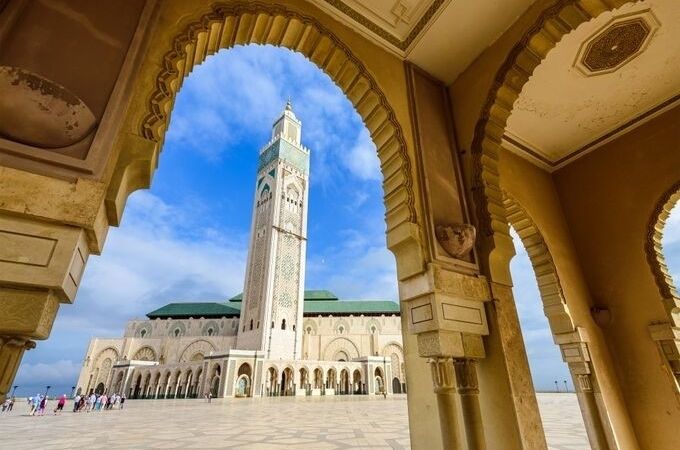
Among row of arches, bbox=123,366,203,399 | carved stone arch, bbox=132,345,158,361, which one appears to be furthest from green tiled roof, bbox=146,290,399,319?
row of arches, bbox=123,366,203,399

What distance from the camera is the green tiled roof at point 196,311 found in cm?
3491

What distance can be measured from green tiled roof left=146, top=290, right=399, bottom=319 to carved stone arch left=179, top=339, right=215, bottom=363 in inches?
164

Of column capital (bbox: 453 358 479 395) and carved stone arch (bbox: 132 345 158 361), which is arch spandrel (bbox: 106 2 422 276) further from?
carved stone arch (bbox: 132 345 158 361)

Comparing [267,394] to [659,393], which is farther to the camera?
[267,394]

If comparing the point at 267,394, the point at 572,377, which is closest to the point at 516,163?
the point at 572,377

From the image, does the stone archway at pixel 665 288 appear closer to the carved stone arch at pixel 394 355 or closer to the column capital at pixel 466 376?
the column capital at pixel 466 376

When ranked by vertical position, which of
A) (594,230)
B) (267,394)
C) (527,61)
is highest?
(527,61)

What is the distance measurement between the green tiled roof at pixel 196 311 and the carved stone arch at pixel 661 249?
1376 inches

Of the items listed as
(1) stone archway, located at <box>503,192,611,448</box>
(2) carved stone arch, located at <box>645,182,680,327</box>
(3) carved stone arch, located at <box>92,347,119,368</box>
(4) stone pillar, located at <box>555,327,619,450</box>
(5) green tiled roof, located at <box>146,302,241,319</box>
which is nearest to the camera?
(4) stone pillar, located at <box>555,327,619,450</box>

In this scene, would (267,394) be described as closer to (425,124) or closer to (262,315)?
(262,315)

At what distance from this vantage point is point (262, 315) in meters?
26.0

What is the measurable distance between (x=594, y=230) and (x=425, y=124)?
3003 millimetres

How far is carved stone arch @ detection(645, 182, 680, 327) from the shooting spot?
3529mm

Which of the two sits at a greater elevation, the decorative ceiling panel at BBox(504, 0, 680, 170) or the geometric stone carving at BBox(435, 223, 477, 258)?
the decorative ceiling panel at BBox(504, 0, 680, 170)
